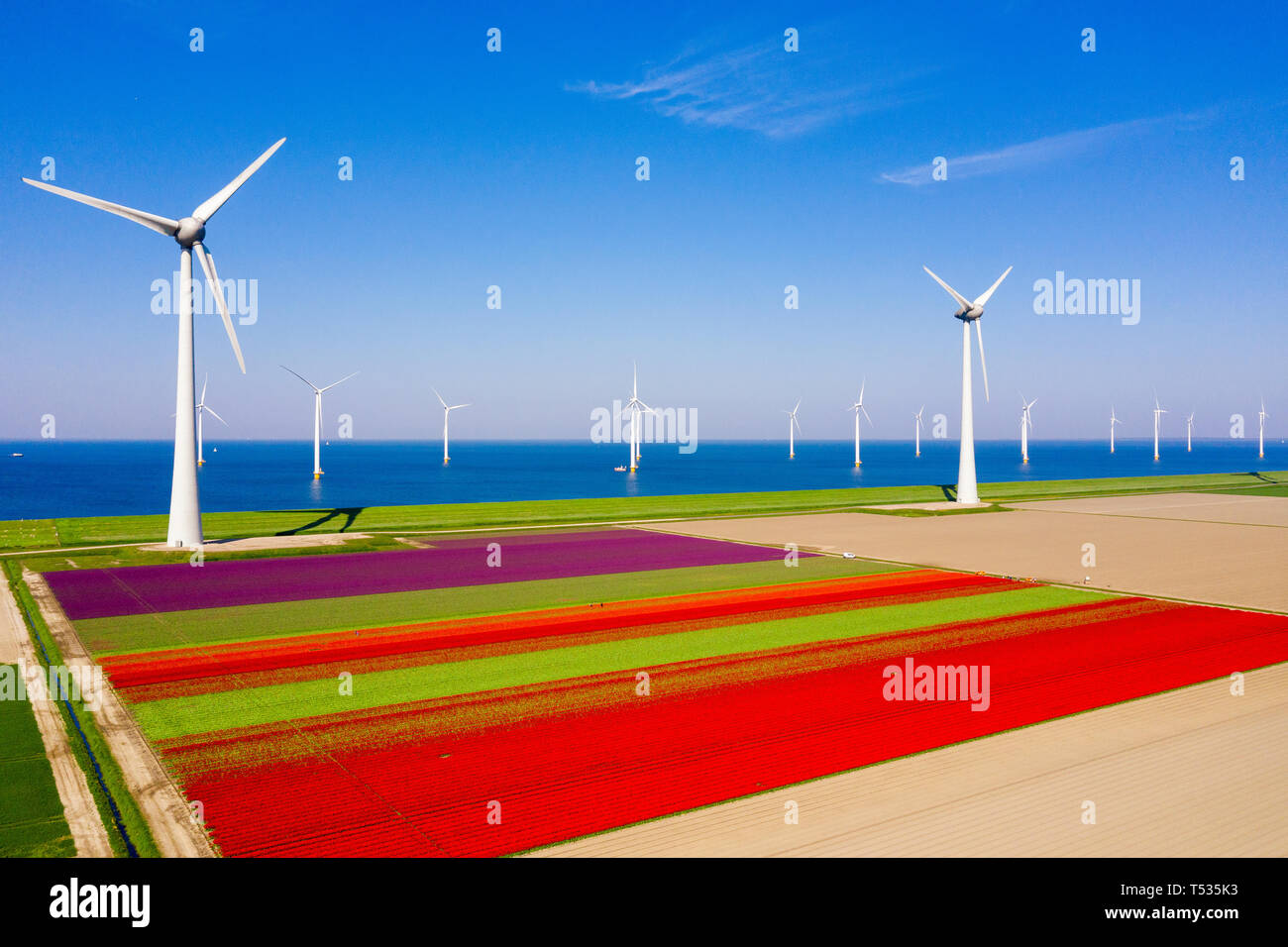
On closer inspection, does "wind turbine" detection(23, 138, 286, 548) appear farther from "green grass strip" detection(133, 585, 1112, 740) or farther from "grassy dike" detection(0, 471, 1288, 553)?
"green grass strip" detection(133, 585, 1112, 740)

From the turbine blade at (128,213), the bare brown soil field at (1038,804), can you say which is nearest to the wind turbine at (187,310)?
the turbine blade at (128,213)

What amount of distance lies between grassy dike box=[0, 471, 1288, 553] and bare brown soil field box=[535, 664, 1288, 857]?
2173 inches

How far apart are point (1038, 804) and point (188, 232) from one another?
51.9 m

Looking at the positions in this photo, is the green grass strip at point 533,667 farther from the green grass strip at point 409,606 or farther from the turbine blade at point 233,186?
the turbine blade at point 233,186

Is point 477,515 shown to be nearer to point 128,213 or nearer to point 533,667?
point 128,213

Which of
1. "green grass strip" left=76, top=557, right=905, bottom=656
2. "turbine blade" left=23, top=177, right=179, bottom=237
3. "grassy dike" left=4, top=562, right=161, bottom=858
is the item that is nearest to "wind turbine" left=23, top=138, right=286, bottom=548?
"turbine blade" left=23, top=177, right=179, bottom=237

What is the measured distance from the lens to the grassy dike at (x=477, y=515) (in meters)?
62.9

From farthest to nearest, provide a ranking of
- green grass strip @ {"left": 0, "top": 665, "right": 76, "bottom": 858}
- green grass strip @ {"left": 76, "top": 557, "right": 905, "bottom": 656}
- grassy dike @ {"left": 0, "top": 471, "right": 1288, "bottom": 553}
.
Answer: grassy dike @ {"left": 0, "top": 471, "right": 1288, "bottom": 553} → green grass strip @ {"left": 76, "top": 557, "right": 905, "bottom": 656} → green grass strip @ {"left": 0, "top": 665, "right": 76, "bottom": 858}

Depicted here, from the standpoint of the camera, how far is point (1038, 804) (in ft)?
53.8

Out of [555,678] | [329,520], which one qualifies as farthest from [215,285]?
[555,678]

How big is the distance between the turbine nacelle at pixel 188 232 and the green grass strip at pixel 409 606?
82.9 ft

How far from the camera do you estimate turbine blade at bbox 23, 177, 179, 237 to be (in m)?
44.7

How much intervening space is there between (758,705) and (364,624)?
17.5 meters
